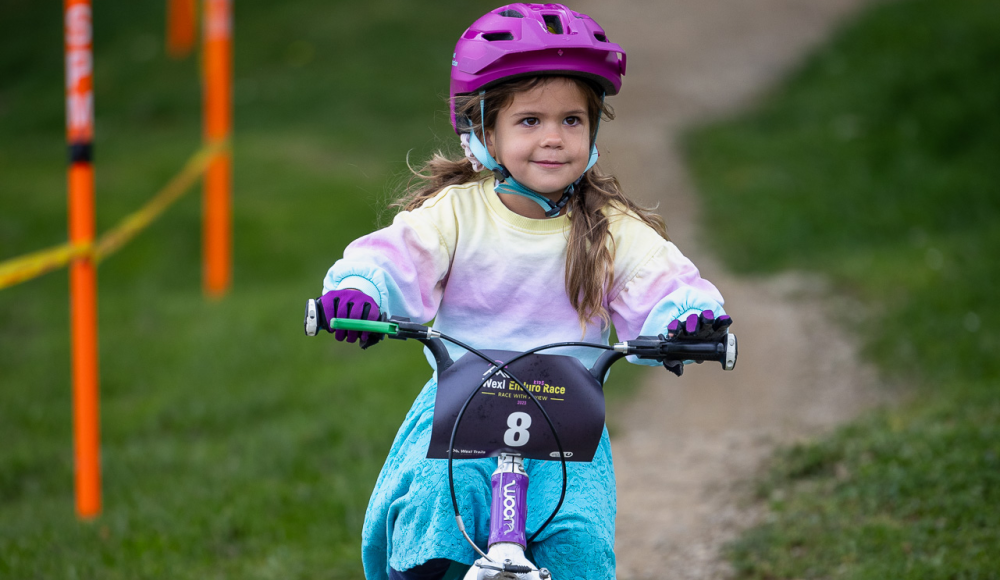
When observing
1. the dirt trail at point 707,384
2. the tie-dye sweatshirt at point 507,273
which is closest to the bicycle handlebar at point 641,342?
the tie-dye sweatshirt at point 507,273

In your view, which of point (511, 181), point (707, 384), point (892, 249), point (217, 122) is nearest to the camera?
point (511, 181)

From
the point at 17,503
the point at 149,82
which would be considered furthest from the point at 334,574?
the point at 149,82

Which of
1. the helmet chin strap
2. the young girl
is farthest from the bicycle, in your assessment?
the helmet chin strap

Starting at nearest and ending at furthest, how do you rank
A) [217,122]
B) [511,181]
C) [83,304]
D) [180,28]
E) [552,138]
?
[552,138] → [511,181] → [83,304] → [217,122] → [180,28]

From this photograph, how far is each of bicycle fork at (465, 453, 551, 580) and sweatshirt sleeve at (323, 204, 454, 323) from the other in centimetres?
45

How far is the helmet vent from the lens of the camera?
2.49 metres

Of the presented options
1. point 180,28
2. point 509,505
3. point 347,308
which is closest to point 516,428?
point 509,505

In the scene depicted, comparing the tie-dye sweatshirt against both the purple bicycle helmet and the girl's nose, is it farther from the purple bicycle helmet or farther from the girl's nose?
the purple bicycle helmet

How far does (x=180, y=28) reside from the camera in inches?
565

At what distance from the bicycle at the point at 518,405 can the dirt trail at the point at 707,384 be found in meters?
2.02

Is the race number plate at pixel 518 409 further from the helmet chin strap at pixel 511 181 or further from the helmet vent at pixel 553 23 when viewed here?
the helmet vent at pixel 553 23

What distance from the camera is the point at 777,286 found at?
7.74 meters

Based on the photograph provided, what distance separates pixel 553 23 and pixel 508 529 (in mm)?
1264

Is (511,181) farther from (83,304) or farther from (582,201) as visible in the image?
(83,304)
